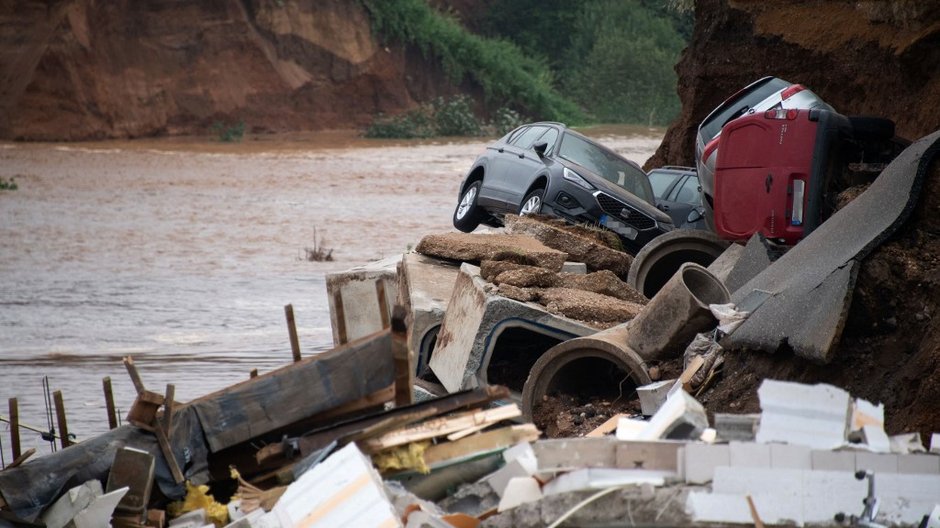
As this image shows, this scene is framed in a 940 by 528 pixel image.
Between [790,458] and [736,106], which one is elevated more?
[736,106]

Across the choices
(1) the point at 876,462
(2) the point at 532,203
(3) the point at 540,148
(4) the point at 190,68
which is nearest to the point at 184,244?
(3) the point at 540,148

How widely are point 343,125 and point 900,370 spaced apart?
42.7 meters

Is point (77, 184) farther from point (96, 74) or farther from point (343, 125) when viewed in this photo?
point (343, 125)

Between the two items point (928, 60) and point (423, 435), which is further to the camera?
point (928, 60)

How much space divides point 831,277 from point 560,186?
816cm

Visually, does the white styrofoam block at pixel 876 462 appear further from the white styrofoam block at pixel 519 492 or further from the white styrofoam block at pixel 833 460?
the white styrofoam block at pixel 519 492

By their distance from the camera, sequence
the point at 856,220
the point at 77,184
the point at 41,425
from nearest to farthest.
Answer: the point at 856,220
the point at 41,425
the point at 77,184

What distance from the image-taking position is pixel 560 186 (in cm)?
1605

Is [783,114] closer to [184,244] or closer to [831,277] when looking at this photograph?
[831,277]

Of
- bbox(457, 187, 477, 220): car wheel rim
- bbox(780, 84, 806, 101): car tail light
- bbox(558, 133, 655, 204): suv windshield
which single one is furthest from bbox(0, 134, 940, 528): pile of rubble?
bbox(457, 187, 477, 220): car wheel rim

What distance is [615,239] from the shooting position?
1478cm

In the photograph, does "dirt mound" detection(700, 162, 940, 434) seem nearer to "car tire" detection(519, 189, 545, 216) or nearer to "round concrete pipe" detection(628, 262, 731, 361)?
"round concrete pipe" detection(628, 262, 731, 361)

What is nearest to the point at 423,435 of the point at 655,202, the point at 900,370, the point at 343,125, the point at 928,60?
the point at 900,370

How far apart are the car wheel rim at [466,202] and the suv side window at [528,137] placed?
90 cm
